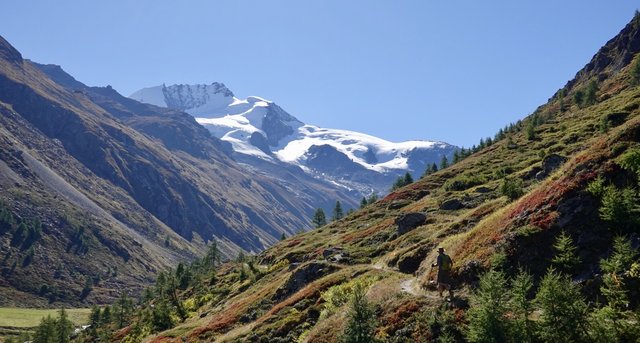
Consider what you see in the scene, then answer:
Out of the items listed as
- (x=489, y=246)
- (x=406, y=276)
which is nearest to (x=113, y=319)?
(x=406, y=276)

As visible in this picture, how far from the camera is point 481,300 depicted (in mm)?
24188

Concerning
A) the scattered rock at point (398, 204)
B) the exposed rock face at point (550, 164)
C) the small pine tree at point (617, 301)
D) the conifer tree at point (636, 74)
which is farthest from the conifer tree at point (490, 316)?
the conifer tree at point (636, 74)

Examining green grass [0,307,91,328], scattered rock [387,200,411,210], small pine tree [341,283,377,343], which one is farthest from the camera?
green grass [0,307,91,328]

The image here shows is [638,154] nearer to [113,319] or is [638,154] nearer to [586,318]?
[586,318]

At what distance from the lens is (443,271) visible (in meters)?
29.2

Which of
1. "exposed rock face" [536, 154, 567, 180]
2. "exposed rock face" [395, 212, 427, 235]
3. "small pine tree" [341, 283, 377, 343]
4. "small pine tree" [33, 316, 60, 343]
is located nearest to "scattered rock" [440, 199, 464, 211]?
"exposed rock face" [395, 212, 427, 235]

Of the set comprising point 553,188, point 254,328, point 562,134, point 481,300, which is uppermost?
point 562,134

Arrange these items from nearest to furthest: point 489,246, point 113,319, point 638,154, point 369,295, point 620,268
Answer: point 620,268, point 638,154, point 489,246, point 369,295, point 113,319

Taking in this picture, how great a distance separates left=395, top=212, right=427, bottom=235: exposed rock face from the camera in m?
60.7

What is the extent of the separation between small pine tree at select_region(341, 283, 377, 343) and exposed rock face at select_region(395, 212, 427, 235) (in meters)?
32.7

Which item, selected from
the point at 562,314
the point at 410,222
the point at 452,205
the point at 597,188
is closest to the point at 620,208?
the point at 597,188

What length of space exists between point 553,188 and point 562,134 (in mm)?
86028

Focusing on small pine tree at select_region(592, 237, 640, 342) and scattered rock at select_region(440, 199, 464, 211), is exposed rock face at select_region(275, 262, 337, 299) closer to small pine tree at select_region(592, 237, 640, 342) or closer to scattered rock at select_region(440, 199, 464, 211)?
scattered rock at select_region(440, 199, 464, 211)

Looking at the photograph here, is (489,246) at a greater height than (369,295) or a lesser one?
greater
